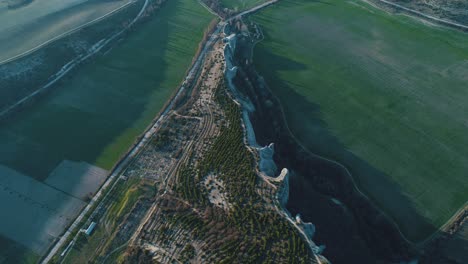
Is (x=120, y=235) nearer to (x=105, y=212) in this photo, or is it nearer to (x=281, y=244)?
(x=105, y=212)

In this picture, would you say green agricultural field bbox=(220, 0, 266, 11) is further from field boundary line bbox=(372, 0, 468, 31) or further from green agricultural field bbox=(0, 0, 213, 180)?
field boundary line bbox=(372, 0, 468, 31)

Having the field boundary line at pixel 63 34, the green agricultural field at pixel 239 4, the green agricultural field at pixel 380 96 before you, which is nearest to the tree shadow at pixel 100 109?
the field boundary line at pixel 63 34

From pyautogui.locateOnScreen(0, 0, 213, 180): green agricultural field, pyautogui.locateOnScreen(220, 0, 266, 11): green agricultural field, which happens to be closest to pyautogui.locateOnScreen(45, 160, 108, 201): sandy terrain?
pyautogui.locateOnScreen(0, 0, 213, 180): green agricultural field

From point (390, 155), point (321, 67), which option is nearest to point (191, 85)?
point (321, 67)

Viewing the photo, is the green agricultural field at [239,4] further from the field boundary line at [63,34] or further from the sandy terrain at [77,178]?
the sandy terrain at [77,178]

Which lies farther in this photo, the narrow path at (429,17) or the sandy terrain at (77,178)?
the narrow path at (429,17)

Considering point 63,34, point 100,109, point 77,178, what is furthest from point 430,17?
point 63,34

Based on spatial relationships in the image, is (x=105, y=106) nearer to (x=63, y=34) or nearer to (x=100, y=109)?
(x=100, y=109)
